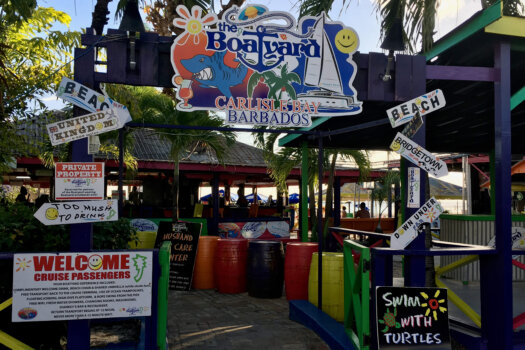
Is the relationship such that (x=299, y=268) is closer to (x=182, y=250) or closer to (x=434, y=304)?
(x=182, y=250)

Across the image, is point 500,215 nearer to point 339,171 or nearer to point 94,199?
point 94,199

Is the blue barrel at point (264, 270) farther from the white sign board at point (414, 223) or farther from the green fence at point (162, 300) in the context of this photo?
the green fence at point (162, 300)

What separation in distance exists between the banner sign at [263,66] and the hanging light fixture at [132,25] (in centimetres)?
37

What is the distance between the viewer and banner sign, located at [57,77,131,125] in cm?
405

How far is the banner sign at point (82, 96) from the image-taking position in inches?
160

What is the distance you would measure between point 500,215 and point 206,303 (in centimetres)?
483

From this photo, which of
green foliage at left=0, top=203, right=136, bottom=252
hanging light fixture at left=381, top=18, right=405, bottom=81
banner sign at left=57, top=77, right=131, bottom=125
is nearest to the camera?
banner sign at left=57, top=77, right=131, bottom=125

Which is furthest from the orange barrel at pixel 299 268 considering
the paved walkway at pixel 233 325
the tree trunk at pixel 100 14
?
the tree trunk at pixel 100 14

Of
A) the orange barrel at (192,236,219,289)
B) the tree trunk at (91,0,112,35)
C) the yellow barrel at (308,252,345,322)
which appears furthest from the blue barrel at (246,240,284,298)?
the tree trunk at (91,0,112,35)

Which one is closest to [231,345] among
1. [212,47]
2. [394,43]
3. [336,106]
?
[336,106]

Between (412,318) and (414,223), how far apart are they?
899 mm

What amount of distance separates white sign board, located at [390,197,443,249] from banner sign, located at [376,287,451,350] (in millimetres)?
433

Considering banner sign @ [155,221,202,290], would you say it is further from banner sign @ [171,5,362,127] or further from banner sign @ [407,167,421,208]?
banner sign @ [407,167,421,208]

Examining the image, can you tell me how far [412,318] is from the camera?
4316 millimetres
